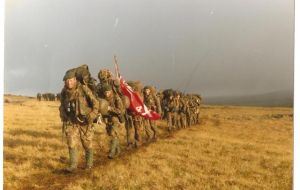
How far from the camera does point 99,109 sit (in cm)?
1098

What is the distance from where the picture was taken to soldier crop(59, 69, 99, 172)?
10445 mm

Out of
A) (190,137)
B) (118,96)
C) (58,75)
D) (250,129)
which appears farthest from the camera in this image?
(190,137)

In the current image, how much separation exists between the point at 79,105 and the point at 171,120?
939cm

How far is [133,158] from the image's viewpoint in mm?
12297

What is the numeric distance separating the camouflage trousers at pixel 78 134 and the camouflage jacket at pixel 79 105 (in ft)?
0.49

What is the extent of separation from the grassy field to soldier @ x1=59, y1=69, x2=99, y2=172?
2.17 ft

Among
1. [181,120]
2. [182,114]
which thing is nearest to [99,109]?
[181,120]

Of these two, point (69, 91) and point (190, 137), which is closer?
point (69, 91)

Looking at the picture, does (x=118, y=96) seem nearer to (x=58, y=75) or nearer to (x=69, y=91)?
(x=58, y=75)

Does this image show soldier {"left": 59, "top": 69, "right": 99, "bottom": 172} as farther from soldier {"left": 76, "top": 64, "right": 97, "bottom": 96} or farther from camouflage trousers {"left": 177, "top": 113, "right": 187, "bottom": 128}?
camouflage trousers {"left": 177, "top": 113, "right": 187, "bottom": 128}

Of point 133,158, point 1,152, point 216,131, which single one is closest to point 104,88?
point 133,158

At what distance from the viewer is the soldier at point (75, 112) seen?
10.4 meters

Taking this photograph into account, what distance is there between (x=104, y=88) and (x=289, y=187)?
4.97m

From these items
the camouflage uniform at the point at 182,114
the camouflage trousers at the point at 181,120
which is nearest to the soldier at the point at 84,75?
the camouflage uniform at the point at 182,114
